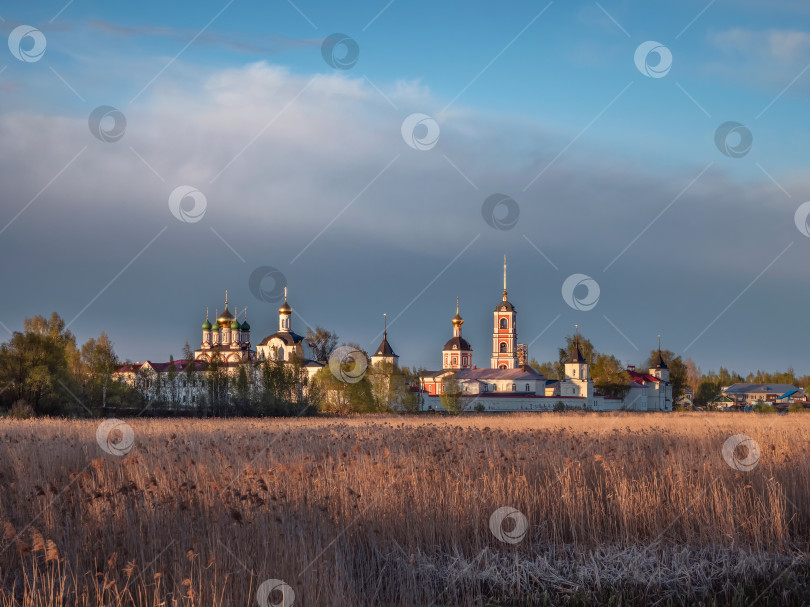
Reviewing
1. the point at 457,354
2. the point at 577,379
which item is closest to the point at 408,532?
the point at 577,379

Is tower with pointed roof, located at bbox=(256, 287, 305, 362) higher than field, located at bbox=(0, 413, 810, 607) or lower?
higher

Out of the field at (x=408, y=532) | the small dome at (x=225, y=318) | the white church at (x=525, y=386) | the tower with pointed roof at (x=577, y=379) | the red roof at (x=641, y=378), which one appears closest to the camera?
the field at (x=408, y=532)

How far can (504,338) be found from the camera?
14788cm

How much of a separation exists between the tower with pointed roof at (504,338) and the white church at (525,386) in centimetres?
21

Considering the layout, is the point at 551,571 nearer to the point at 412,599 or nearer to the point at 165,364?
the point at 412,599

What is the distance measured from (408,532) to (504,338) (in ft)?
454

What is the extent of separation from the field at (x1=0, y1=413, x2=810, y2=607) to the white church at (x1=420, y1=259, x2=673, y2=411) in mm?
80381

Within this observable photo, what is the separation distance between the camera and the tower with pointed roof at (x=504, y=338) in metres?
146

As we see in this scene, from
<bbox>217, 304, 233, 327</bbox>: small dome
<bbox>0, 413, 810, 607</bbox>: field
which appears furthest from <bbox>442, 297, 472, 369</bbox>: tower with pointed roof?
<bbox>0, 413, 810, 607</bbox>: field

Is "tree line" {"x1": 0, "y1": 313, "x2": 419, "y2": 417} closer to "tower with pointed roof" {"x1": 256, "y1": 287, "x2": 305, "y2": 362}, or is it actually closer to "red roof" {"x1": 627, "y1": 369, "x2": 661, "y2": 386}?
"tower with pointed roof" {"x1": 256, "y1": 287, "x2": 305, "y2": 362}

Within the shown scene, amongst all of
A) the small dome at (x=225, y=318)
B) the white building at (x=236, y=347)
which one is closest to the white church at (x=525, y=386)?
the white building at (x=236, y=347)

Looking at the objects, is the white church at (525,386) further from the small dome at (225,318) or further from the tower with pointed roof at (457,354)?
the small dome at (225,318)

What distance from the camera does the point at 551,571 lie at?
995 cm

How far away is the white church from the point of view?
106m
